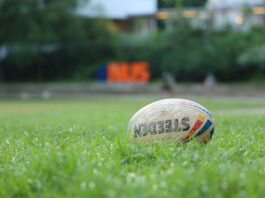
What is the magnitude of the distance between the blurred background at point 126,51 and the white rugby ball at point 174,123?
102 feet

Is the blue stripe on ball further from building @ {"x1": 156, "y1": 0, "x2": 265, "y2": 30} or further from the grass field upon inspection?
building @ {"x1": 156, "y1": 0, "x2": 265, "y2": 30}

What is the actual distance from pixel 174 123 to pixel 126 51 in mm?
41939

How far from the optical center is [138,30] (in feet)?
182

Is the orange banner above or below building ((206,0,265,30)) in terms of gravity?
below

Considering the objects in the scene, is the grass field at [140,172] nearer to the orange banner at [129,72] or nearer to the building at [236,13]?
the orange banner at [129,72]

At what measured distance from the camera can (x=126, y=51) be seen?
48562 millimetres

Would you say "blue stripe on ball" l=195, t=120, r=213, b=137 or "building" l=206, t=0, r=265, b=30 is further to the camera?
"building" l=206, t=0, r=265, b=30

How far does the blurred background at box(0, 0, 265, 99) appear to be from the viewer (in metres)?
42.2

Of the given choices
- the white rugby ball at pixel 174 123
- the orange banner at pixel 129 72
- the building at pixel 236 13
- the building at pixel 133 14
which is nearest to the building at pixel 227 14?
the building at pixel 236 13

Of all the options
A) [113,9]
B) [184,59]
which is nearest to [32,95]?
[184,59]

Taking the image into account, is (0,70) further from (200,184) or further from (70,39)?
(200,184)

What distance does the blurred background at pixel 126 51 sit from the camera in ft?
139

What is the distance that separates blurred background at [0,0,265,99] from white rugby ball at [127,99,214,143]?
1220 inches

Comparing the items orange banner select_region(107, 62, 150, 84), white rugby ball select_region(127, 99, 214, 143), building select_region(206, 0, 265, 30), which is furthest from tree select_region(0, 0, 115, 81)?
white rugby ball select_region(127, 99, 214, 143)
